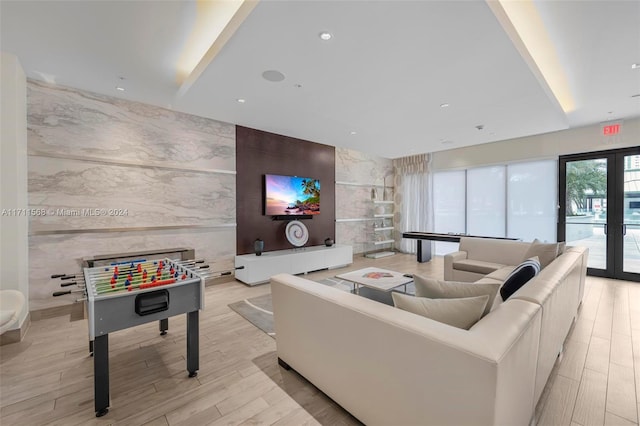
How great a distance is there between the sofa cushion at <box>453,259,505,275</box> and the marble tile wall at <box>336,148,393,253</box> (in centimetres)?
283

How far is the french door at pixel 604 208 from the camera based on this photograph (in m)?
4.45

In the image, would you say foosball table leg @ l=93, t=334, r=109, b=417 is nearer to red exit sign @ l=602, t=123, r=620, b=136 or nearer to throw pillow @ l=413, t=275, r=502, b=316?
throw pillow @ l=413, t=275, r=502, b=316

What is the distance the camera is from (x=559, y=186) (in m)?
5.13

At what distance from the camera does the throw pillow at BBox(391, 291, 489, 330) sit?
4.23 ft

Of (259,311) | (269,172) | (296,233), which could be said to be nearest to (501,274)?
(259,311)

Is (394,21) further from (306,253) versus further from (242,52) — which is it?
(306,253)

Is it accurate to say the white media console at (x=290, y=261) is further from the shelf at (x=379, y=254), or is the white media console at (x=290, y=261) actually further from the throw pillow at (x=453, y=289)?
the throw pillow at (x=453, y=289)

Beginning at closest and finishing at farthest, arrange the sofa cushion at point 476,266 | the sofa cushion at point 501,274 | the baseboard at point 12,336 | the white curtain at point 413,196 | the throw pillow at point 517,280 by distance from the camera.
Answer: the throw pillow at point 517,280, the baseboard at point 12,336, the sofa cushion at point 501,274, the sofa cushion at point 476,266, the white curtain at point 413,196

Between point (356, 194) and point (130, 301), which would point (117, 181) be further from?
point (356, 194)

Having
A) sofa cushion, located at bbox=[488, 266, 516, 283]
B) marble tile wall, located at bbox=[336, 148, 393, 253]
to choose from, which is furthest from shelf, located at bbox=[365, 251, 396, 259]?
sofa cushion, located at bbox=[488, 266, 516, 283]

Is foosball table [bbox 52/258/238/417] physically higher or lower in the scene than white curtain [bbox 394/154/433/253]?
lower

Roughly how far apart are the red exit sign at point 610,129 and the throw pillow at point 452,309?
5.55 metres

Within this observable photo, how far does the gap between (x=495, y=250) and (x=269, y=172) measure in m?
4.00

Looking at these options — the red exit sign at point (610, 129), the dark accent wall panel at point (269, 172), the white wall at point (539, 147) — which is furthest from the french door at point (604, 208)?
the dark accent wall panel at point (269, 172)
